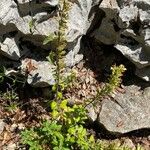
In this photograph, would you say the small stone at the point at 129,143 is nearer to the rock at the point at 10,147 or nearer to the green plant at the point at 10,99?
the rock at the point at 10,147

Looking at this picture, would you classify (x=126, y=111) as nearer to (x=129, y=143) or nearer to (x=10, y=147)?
(x=129, y=143)

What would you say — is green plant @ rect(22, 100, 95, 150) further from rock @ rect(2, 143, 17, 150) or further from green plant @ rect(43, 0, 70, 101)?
rock @ rect(2, 143, 17, 150)

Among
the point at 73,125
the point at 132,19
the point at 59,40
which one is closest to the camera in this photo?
the point at 59,40

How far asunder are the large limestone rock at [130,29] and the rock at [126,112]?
1.10 ft

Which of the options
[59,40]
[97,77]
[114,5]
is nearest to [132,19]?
[114,5]

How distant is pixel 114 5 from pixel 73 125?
1.93m

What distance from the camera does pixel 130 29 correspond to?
6.32 m

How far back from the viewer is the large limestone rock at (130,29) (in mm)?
6223

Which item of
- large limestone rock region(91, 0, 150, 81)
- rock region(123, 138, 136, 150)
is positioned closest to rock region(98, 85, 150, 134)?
rock region(123, 138, 136, 150)

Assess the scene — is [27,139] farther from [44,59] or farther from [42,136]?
[44,59]

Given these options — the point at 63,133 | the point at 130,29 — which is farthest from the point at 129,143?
the point at 130,29

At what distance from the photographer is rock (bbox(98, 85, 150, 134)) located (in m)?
6.41

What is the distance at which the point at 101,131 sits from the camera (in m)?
6.50

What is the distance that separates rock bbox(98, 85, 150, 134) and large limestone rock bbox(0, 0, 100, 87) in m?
0.99
